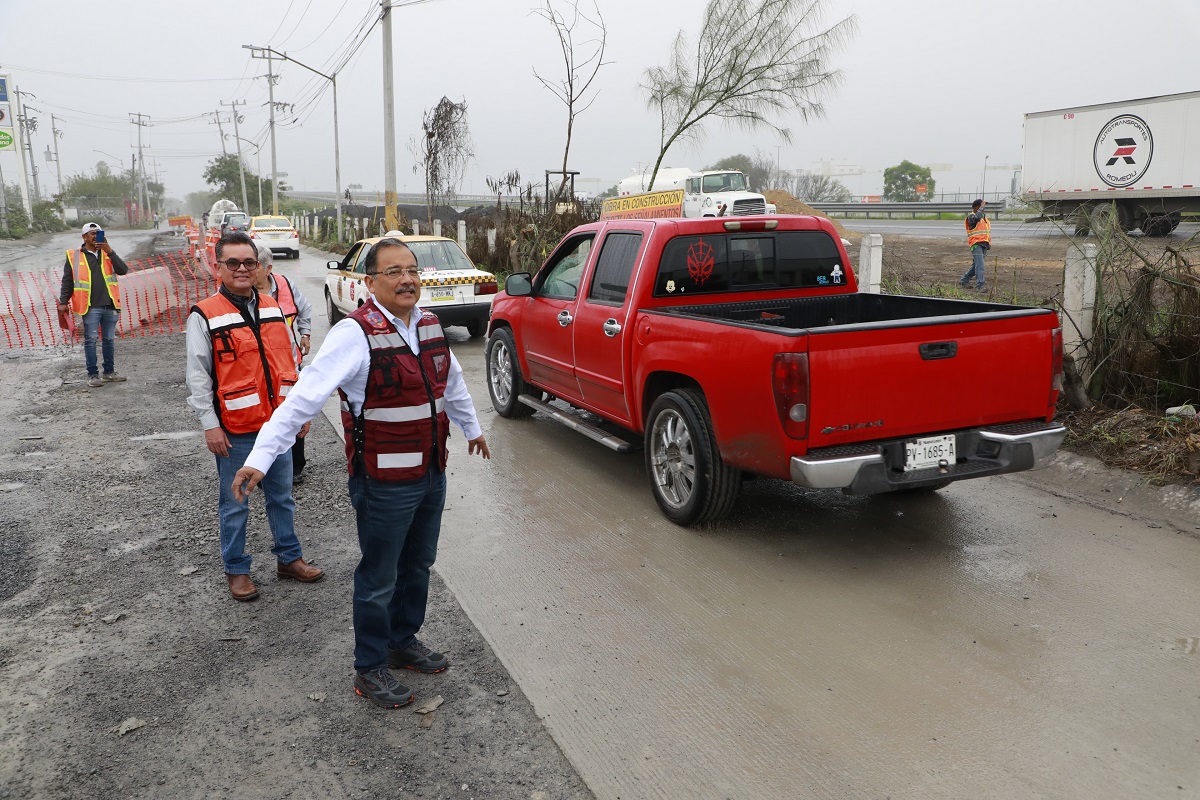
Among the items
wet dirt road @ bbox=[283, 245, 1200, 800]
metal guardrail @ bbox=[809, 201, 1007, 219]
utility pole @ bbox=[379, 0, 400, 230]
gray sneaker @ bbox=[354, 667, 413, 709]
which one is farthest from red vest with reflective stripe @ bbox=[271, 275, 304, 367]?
metal guardrail @ bbox=[809, 201, 1007, 219]

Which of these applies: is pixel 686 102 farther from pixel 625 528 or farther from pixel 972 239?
pixel 625 528

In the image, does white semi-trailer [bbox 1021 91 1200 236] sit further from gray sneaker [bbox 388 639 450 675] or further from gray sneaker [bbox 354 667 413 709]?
gray sneaker [bbox 354 667 413 709]

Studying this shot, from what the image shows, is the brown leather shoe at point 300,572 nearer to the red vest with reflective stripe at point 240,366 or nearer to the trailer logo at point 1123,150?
the red vest with reflective stripe at point 240,366

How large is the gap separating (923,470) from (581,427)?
8.94ft

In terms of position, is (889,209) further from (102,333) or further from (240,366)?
(240,366)

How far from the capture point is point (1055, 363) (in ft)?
16.1

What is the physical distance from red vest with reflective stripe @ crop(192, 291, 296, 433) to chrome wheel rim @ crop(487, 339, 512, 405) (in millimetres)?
3783

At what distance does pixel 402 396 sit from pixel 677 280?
10.4 ft

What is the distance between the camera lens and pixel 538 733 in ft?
10.8

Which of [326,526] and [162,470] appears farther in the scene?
[162,470]

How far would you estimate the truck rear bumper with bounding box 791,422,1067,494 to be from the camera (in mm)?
4434

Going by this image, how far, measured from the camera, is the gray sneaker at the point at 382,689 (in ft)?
11.4

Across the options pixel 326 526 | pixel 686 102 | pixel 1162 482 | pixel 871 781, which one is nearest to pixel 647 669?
pixel 871 781

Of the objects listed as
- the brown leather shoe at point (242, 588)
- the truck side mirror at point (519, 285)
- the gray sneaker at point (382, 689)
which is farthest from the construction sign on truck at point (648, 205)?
the gray sneaker at point (382, 689)
